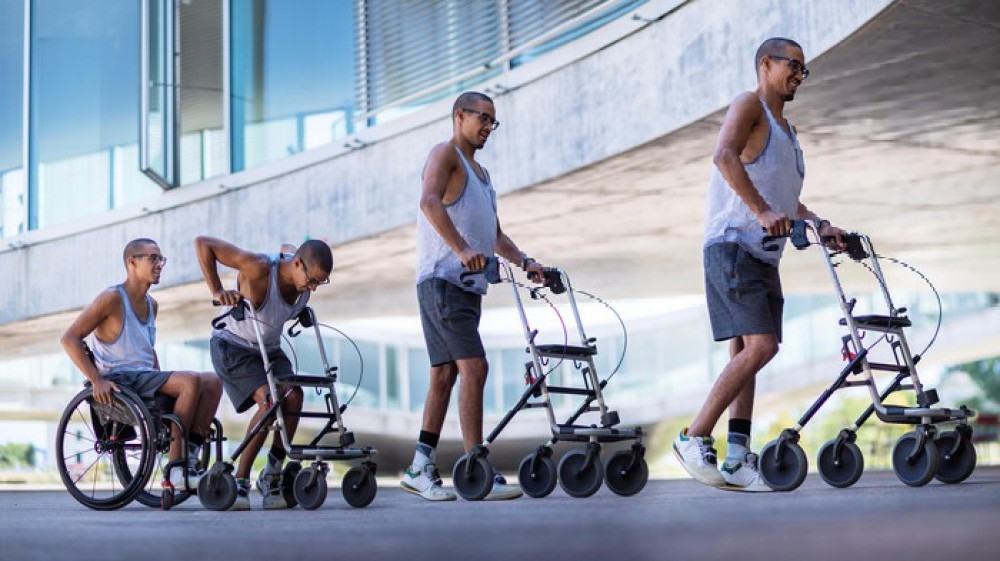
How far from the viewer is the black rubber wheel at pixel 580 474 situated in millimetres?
6422

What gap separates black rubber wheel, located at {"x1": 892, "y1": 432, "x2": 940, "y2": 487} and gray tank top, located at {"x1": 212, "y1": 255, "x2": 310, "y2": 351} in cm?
267

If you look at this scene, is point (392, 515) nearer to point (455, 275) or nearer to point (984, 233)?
point (455, 275)

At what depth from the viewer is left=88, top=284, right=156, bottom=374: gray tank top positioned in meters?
7.09

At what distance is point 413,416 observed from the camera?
31.6m

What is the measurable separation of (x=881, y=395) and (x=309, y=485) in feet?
7.75

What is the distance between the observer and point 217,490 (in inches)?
250

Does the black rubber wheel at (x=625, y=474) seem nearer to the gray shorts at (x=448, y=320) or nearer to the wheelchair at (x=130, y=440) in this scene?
the gray shorts at (x=448, y=320)

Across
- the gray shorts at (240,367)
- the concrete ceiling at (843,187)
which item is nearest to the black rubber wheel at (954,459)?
the concrete ceiling at (843,187)

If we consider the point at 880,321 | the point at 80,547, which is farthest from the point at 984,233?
the point at 80,547

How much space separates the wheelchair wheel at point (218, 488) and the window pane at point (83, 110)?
8.96 meters

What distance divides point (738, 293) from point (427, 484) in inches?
61.6

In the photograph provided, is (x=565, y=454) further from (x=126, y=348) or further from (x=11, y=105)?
(x=11, y=105)

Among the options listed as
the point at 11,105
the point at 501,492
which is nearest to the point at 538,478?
the point at 501,492

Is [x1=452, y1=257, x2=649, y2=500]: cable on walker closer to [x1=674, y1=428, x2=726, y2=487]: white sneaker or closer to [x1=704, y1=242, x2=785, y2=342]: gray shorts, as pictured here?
[x1=674, y1=428, x2=726, y2=487]: white sneaker
